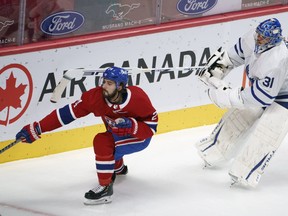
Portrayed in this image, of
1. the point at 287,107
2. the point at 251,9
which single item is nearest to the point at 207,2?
the point at 251,9

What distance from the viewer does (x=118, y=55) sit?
7.39 m

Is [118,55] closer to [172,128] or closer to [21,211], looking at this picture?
[172,128]

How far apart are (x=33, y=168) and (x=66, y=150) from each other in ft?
1.22

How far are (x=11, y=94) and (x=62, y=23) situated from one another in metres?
0.62

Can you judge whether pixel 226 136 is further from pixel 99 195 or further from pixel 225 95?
pixel 99 195

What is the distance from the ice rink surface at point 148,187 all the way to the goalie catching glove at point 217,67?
64 centimetres

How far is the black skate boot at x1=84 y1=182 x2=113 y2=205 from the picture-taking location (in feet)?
21.0

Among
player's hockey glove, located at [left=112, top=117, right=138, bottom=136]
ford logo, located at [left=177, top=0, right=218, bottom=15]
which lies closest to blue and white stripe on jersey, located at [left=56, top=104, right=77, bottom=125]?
player's hockey glove, located at [left=112, top=117, right=138, bottom=136]

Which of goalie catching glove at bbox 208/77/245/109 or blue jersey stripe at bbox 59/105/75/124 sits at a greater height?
blue jersey stripe at bbox 59/105/75/124

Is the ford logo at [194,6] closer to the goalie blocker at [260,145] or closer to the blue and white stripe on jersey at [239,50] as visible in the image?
the blue and white stripe on jersey at [239,50]

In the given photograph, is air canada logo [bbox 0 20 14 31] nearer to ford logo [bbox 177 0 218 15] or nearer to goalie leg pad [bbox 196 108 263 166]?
ford logo [bbox 177 0 218 15]

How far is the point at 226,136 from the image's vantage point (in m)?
7.03

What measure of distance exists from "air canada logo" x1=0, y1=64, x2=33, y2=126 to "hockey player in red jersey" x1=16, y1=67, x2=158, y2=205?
57 cm

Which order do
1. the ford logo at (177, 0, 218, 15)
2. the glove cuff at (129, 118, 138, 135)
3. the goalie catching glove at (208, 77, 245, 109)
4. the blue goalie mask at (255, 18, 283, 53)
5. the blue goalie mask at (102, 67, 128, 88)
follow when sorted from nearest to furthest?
1. the blue goalie mask at (102, 67, 128, 88)
2. the glove cuff at (129, 118, 138, 135)
3. the blue goalie mask at (255, 18, 283, 53)
4. the goalie catching glove at (208, 77, 245, 109)
5. the ford logo at (177, 0, 218, 15)
